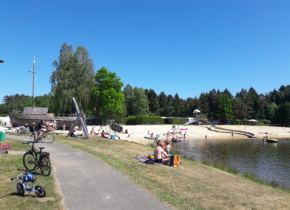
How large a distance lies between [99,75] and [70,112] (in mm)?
11854

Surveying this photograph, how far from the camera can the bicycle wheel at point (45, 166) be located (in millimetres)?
8086

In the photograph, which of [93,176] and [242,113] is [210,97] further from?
[93,176]

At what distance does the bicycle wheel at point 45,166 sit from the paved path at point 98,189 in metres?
0.46

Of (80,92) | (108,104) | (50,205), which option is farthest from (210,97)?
(50,205)

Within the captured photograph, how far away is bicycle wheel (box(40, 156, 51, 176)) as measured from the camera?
8086 mm

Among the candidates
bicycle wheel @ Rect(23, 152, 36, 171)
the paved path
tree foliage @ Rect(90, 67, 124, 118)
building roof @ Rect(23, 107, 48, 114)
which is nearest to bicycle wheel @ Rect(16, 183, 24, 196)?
the paved path

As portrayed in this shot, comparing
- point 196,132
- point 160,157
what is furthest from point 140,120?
point 160,157

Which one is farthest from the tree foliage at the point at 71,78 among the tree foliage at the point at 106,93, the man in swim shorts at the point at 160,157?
the man in swim shorts at the point at 160,157

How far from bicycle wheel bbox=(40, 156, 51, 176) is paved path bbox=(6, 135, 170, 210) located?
1.52ft

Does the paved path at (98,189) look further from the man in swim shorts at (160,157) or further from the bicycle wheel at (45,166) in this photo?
the man in swim shorts at (160,157)

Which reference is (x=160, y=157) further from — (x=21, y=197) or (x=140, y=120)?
(x=140, y=120)

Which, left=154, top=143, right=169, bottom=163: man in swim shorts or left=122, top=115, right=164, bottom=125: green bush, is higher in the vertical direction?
left=122, top=115, right=164, bottom=125: green bush

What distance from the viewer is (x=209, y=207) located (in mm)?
6223

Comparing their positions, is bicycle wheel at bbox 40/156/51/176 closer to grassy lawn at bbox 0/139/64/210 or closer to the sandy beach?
grassy lawn at bbox 0/139/64/210
